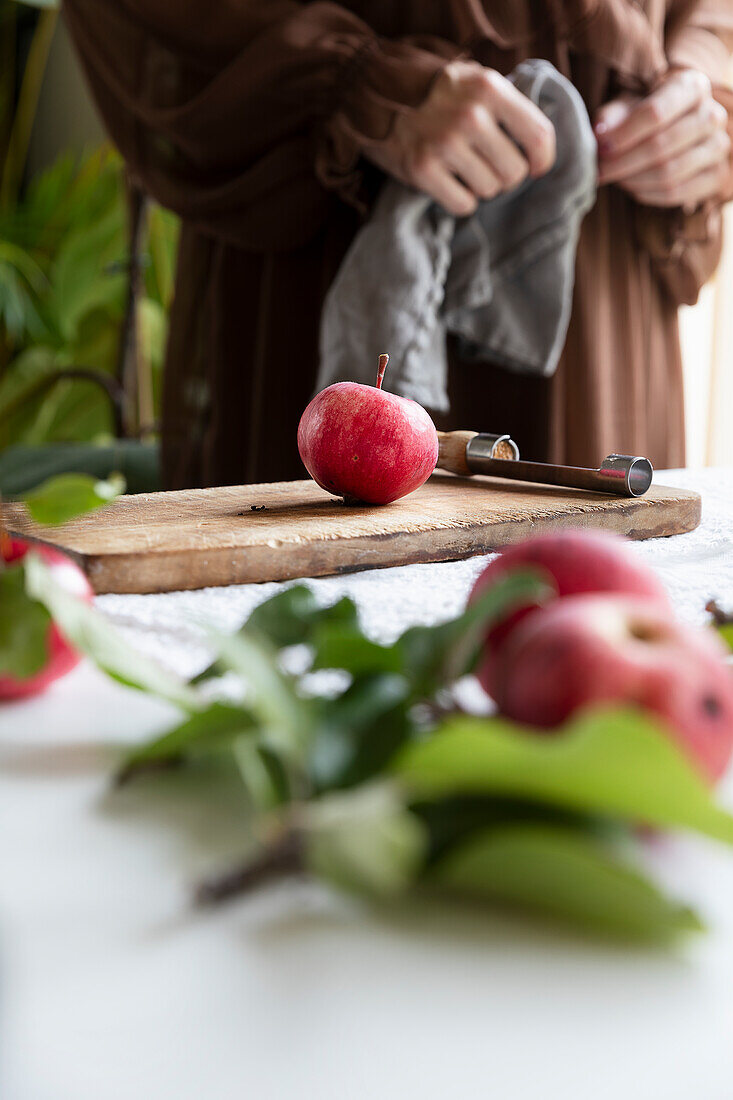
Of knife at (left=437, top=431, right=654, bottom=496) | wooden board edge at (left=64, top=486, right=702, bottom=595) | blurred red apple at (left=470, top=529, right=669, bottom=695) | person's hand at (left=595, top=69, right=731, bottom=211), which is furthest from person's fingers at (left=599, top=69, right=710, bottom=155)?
blurred red apple at (left=470, top=529, right=669, bottom=695)

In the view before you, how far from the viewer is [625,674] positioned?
0.64 ft

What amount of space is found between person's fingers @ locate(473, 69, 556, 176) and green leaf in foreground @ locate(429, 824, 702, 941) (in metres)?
0.97

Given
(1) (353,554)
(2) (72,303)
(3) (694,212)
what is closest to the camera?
(1) (353,554)

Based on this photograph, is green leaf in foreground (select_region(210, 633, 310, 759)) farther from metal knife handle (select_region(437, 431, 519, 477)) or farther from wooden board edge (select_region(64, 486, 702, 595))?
metal knife handle (select_region(437, 431, 519, 477))

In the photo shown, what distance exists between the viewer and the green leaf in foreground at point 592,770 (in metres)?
0.15

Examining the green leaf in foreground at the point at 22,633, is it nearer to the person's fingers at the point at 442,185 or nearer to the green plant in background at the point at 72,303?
the person's fingers at the point at 442,185

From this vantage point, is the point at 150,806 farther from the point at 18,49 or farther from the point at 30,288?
the point at 18,49

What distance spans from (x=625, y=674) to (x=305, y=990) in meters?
0.09

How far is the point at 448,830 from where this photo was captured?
0.54ft

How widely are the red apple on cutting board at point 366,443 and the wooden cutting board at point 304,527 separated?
16 millimetres

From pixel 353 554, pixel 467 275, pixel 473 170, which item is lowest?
pixel 353 554

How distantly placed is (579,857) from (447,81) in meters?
1.00

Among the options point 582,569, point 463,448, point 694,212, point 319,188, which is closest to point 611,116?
point 694,212

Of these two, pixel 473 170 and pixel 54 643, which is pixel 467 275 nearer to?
pixel 473 170
